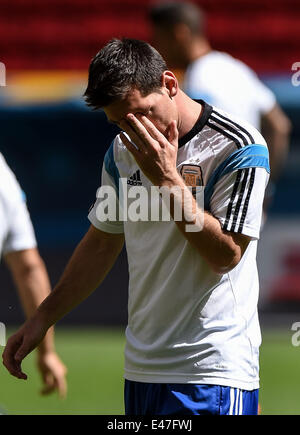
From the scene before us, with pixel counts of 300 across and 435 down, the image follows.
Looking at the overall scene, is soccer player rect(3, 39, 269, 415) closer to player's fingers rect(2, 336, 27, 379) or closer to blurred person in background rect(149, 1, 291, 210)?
player's fingers rect(2, 336, 27, 379)

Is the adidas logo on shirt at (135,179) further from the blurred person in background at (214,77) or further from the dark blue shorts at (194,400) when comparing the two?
the blurred person in background at (214,77)

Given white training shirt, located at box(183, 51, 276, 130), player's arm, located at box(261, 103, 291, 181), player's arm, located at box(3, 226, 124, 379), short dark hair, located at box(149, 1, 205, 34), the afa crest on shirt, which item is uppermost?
short dark hair, located at box(149, 1, 205, 34)

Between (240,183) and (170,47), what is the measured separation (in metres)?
3.28

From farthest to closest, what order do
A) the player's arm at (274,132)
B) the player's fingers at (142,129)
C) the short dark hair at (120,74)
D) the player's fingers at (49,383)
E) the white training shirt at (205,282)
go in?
the player's arm at (274,132)
the player's fingers at (49,383)
the white training shirt at (205,282)
the short dark hair at (120,74)
the player's fingers at (142,129)

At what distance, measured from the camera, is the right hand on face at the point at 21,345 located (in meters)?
3.65

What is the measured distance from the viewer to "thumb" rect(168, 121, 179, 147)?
126 inches

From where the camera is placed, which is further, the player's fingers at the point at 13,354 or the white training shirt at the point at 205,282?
the player's fingers at the point at 13,354

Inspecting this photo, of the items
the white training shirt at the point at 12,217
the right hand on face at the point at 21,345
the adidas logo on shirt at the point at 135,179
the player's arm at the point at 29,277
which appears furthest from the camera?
the player's arm at the point at 29,277

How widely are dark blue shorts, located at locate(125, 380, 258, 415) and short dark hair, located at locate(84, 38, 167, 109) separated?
1.00 meters

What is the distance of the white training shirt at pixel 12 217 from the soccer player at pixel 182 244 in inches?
22.0
